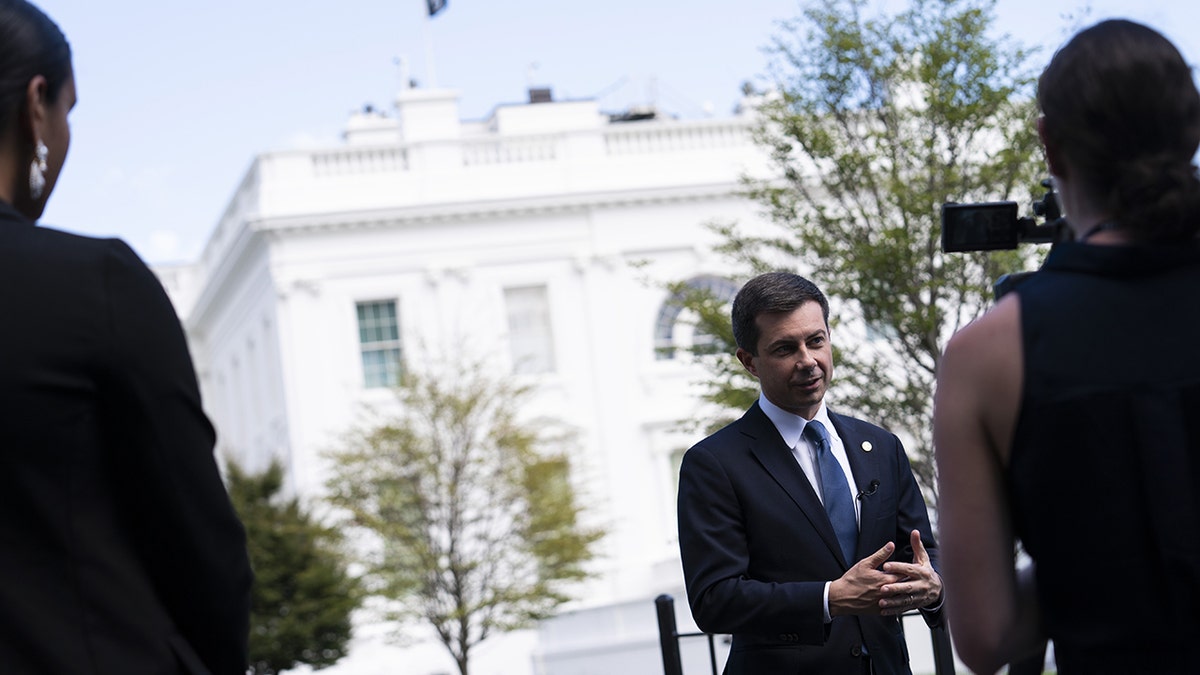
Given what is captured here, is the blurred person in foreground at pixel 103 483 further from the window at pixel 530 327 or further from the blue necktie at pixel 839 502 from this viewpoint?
the window at pixel 530 327

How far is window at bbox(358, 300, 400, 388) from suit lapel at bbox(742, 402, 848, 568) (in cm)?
3343

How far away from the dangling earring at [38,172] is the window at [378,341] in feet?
115

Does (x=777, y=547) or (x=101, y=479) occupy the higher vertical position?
(x=101, y=479)

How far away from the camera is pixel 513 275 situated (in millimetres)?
39312

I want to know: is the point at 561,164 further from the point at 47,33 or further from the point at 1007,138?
the point at 47,33

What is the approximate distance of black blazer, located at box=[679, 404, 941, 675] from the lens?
406 cm

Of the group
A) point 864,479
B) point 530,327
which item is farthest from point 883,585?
point 530,327

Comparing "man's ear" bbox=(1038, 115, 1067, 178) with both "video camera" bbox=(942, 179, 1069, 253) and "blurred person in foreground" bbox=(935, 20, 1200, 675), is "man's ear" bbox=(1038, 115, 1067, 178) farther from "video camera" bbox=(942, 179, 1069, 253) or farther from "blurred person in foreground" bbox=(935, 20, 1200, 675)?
"video camera" bbox=(942, 179, 1069, 253)

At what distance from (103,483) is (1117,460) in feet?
4.72

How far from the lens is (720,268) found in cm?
3950

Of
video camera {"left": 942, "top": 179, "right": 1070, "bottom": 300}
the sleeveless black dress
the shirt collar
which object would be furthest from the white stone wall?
the sleeveless black dress

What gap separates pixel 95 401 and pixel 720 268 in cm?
3734

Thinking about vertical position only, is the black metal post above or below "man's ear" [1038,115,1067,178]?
below

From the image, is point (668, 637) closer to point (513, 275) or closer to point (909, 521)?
point (909, 521)
